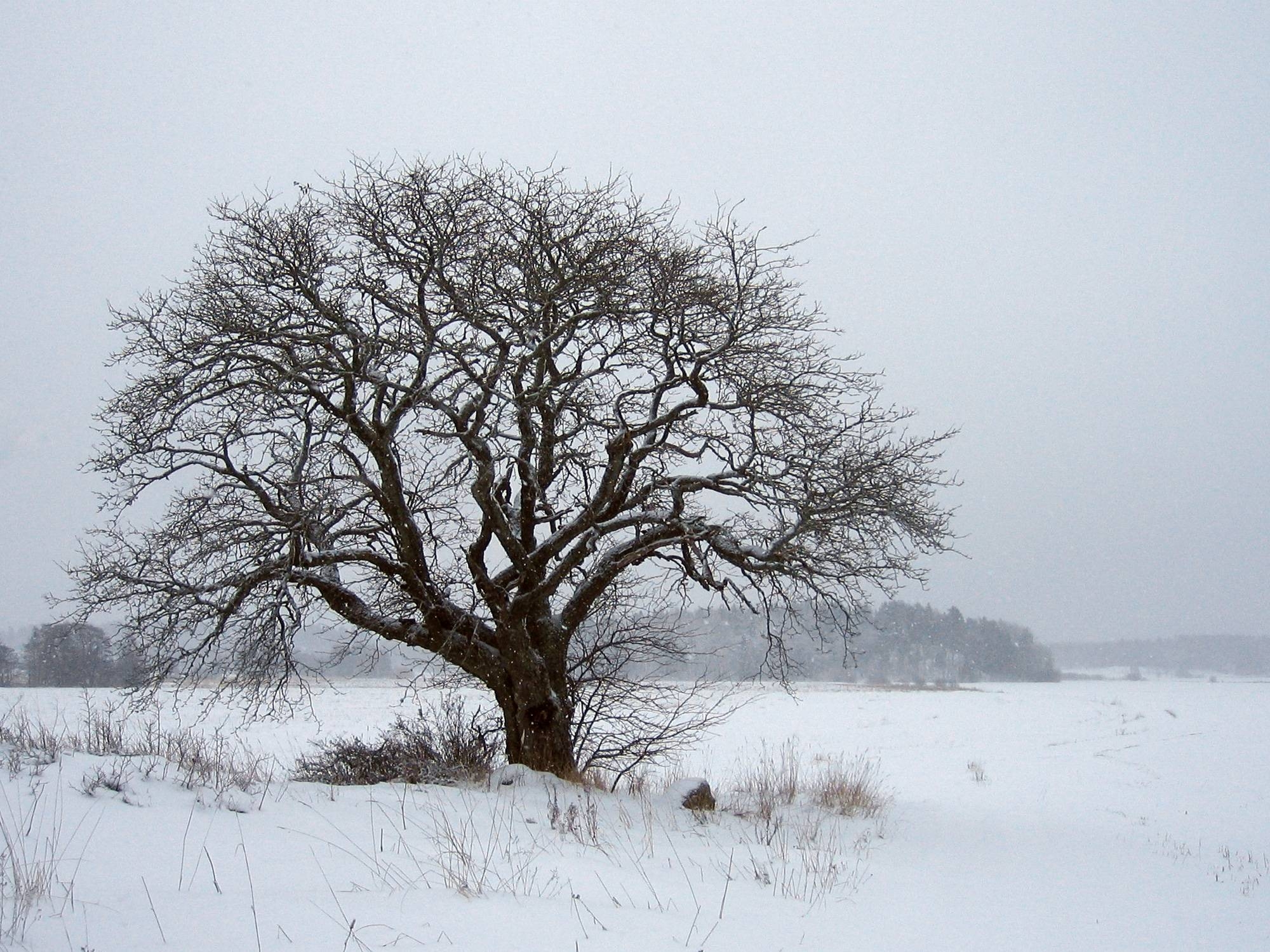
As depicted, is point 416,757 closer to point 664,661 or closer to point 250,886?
point 664,661

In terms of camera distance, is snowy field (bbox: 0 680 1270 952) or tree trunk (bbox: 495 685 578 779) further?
tree trunk (bbox: 495 685 578 779)

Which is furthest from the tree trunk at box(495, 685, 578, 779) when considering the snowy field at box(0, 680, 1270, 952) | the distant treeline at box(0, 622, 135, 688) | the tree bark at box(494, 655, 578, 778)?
the distant treeline at box(0, 622, 135, 688)

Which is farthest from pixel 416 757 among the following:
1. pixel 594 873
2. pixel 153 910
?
pixel 153 910

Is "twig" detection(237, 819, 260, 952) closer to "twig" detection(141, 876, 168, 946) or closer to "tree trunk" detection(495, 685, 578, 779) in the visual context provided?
"twig" detection(141, 876, 168, 946)

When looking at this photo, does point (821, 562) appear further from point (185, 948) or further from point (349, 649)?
point (185, 948)

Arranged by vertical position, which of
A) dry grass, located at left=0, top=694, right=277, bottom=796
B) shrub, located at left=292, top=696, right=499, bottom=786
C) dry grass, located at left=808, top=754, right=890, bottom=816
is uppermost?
dry grass, located at left=0, top=694, right=277, bottom=796

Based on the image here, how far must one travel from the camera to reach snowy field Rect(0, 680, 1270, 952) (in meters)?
3.46

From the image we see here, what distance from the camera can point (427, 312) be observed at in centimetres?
885

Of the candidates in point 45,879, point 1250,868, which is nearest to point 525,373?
point 45,879

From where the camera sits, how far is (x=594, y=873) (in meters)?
4.77

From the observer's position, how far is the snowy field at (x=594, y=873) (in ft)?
11.3

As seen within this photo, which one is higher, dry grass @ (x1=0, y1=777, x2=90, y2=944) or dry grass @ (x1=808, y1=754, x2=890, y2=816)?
dry grass @ (x1=0, y1=777, x2=90, y2=944)

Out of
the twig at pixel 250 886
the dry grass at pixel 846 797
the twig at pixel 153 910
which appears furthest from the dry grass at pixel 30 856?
the dry grass at pixel 846 797

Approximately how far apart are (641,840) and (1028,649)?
9837 centimetres
